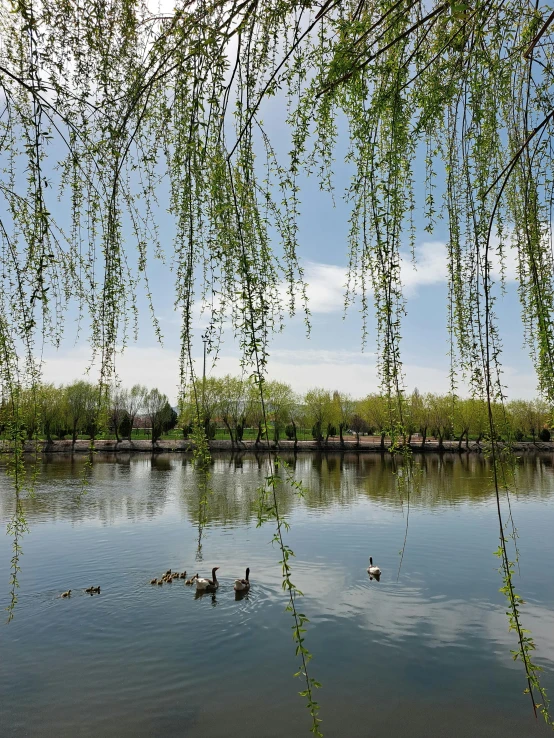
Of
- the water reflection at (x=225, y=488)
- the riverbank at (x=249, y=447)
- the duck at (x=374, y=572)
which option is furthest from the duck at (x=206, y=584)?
the riverbank at (x=249, y=447)

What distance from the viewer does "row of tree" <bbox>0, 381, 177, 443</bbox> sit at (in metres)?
1.80

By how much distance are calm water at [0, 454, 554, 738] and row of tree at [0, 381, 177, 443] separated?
41 centimetres

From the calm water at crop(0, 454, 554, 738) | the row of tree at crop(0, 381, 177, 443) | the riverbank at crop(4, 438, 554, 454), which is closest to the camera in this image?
the row of tree at crop(0, 381, 177, 443)

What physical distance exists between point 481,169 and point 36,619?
22.9ft

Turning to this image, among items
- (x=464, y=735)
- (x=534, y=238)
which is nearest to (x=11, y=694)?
(x=464, y=735)

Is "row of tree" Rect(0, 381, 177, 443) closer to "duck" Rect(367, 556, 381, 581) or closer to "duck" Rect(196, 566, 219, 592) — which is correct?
"duck" Rect(196, 566, 219, 592)

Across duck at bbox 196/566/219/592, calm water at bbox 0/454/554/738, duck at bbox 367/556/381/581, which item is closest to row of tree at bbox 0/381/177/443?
calm water at bbox 0/454/554/738

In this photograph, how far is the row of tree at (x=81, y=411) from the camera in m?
1.80

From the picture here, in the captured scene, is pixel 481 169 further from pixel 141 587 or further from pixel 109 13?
pixel 141 587

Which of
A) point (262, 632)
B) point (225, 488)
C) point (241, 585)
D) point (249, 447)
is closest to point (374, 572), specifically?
point (241, 585)

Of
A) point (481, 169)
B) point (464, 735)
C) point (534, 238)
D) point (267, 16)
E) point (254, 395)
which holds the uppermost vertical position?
point (267, 16)

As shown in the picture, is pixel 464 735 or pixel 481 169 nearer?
pixel 481 169

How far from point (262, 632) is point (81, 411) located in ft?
87.1

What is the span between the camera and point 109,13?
5.41ft
